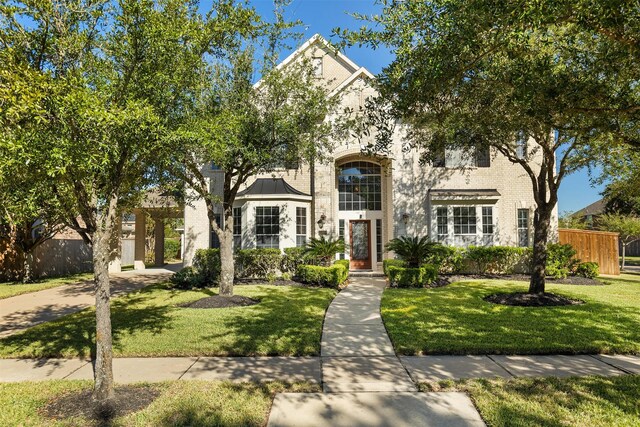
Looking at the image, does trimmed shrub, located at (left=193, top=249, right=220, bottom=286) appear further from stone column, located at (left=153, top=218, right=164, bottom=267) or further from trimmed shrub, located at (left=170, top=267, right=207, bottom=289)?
stone column, located at (left=153, top=218, right=164, bottom=267)

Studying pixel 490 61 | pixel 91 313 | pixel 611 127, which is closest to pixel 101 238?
pixel 91 313

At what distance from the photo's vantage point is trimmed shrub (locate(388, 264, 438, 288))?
514 inches

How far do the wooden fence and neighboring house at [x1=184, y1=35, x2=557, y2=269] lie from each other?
1.75 metres

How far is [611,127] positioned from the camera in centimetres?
605

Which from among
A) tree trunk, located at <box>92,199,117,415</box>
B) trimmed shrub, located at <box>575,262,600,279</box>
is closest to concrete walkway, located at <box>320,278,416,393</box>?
tree trunk, located at <box>92,199,117,415</box>

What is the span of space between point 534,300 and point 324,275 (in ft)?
21.0

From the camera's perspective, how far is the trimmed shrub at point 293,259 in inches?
601

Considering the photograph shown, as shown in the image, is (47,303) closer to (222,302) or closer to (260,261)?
(222,302)

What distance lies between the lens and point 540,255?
35.3 ft

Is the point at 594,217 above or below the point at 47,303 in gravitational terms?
above

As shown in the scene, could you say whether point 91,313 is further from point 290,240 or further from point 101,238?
point 290,240

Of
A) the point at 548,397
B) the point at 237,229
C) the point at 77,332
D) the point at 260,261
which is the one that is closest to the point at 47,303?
the point at 77,332

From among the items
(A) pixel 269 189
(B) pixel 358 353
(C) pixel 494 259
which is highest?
(A) pixel 269 189

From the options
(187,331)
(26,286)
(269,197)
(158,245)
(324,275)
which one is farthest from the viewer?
(158,245)
